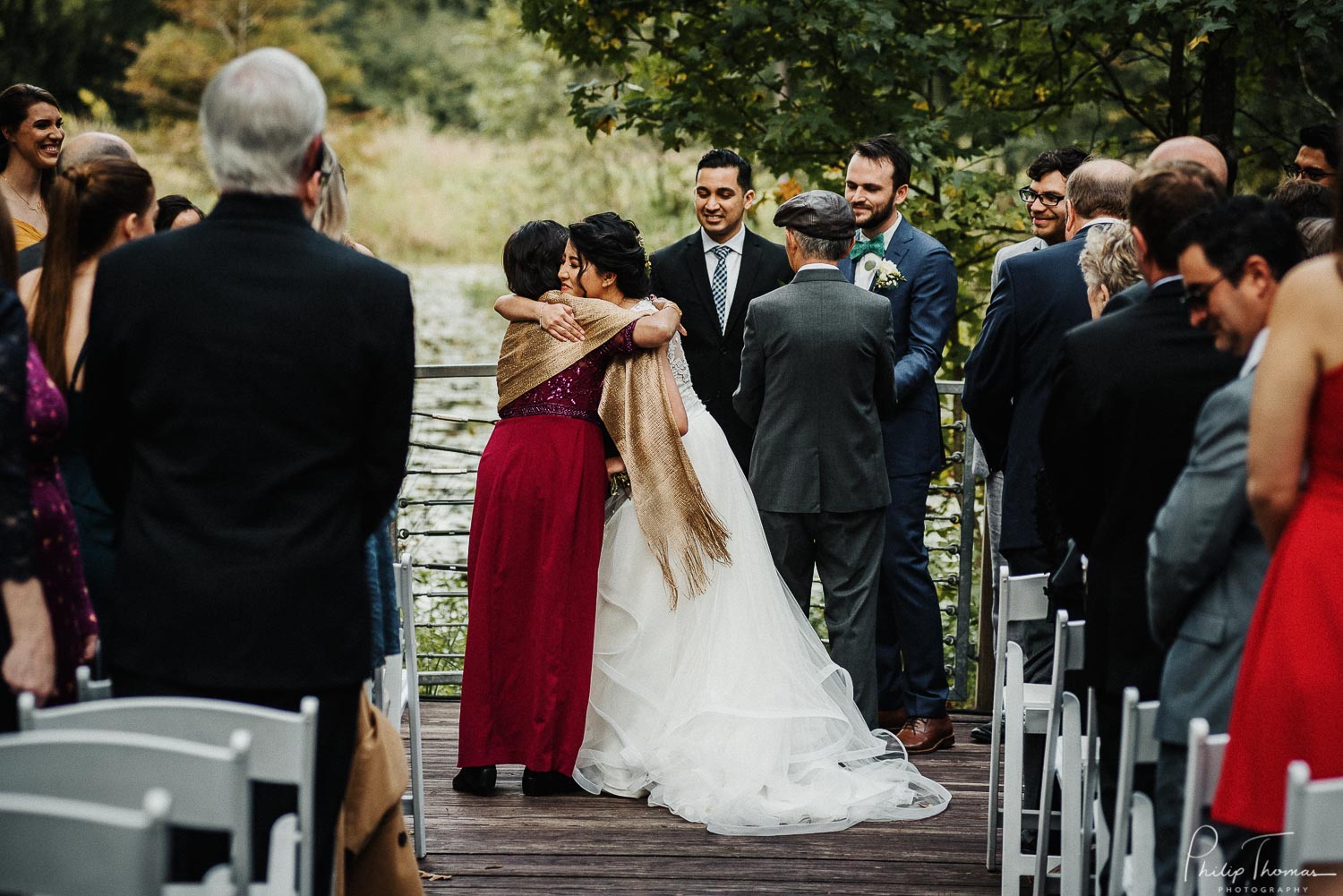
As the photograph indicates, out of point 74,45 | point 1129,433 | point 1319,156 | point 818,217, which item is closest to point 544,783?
point 818,217

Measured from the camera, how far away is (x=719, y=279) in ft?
17.4

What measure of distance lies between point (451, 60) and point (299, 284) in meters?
28.5

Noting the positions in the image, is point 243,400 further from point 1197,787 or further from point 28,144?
point 28,144

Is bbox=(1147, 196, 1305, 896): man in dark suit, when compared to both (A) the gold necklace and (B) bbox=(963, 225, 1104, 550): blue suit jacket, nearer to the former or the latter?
(B) bbox=(963, 225, 1104, 550): blue suit jacket

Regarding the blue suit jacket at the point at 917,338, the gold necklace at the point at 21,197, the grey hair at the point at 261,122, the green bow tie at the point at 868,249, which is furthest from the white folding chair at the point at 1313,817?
the gold necklace at the point at 21,197

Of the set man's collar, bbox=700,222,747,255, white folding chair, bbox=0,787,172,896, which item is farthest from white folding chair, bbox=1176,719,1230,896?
man's collar, bbox=700,222,747,255

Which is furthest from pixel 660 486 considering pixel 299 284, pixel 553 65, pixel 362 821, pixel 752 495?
pixel 553 65

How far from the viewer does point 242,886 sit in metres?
1.92

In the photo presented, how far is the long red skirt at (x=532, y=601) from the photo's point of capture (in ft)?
14.0

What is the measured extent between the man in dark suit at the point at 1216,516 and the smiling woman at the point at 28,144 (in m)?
3.57

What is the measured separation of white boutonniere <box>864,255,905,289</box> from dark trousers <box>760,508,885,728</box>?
0.78 metres

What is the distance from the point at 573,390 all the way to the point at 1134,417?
2.07 m

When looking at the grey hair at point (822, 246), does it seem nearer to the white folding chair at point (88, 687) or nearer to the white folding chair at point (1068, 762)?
the white folding chair at point (1068, 762)

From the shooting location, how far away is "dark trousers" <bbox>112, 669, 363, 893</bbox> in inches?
87.6
